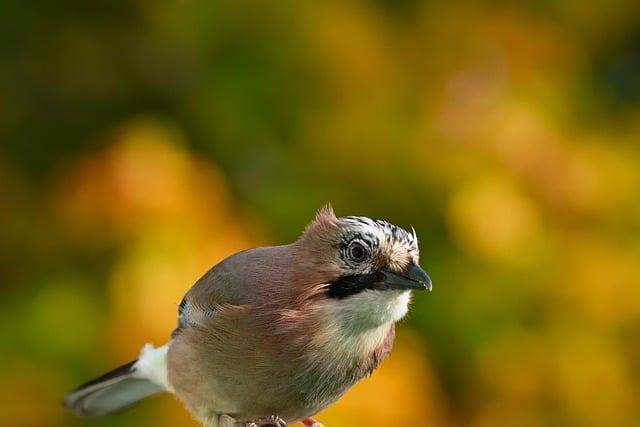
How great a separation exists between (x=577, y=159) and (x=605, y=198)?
0.22 m

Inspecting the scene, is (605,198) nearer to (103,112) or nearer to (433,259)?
(433,259)

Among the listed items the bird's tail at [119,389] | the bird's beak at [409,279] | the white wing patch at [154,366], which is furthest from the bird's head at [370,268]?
the bird's tail at [119,389]

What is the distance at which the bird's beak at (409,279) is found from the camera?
3.04m

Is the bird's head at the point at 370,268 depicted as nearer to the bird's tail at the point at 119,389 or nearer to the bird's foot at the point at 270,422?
the bird's foot at the point at 270,422

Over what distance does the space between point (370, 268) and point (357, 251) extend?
0.06 metres

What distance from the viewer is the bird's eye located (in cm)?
314

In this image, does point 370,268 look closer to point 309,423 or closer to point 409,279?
point 409,279

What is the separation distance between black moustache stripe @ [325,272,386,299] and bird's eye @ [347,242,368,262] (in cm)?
5

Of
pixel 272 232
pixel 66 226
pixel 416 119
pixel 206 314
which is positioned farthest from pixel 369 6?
pixel 206 314

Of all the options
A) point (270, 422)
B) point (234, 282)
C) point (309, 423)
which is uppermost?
point (234, 282)

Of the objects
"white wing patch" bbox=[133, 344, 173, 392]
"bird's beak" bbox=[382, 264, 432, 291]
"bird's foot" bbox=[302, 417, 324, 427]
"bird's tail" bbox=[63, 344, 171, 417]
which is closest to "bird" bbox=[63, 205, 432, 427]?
"bird's beak" bbox=[382, 264, 432, 291]

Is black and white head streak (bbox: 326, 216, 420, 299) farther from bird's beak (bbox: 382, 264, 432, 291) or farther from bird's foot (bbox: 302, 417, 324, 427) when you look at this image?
bird's foot (bbox: 302, 417, 324, 427)

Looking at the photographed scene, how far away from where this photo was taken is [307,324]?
3.19 m

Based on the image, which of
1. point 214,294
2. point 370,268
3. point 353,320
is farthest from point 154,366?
point 370,268
